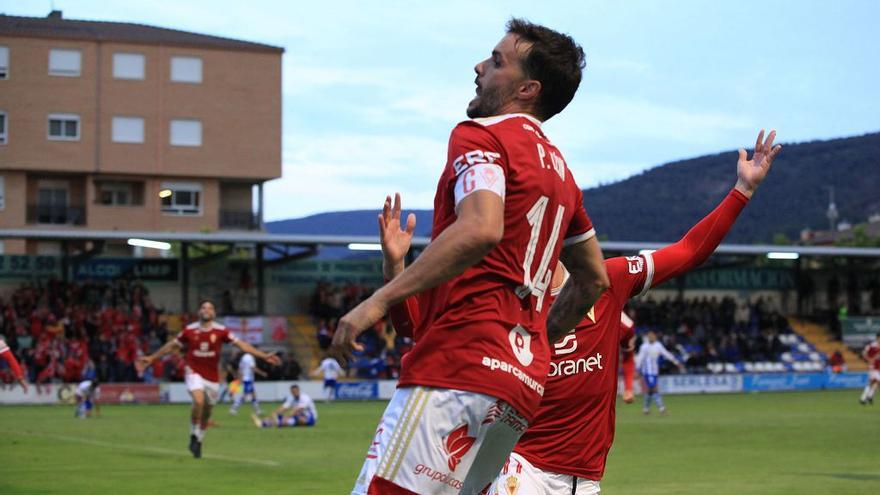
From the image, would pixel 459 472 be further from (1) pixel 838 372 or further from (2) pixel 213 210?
(2) pixel 213 210

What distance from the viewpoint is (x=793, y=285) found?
68.4m

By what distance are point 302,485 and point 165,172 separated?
62143mm

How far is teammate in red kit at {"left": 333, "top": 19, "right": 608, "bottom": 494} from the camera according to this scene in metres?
4.77

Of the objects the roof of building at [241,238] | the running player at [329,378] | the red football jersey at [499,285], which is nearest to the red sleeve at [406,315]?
the red football jersey at [499,285]

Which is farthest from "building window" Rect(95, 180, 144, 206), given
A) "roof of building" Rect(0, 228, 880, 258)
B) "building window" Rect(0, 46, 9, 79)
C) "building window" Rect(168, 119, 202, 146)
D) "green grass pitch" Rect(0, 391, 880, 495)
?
"green grass pitch" Rect(0, 391, 880, 495)

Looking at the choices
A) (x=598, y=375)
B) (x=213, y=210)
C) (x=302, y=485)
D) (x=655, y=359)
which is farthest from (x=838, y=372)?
(x=598, y=375)

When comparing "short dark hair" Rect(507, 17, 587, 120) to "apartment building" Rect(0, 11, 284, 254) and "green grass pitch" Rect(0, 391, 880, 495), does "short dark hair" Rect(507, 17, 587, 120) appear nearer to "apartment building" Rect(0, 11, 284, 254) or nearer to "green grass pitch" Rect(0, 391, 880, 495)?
"green grass pitch" Rect(0, 391, 880, 495)

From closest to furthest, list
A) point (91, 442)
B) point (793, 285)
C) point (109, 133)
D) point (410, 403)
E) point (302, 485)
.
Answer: point (410, 403), point (302, 485), point (91, 442), point (793, 285), point (109, 133)

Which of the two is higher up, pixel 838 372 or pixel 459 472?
pixel 459 472

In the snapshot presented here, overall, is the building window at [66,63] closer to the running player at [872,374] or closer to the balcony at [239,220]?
the balcony at [239,220]

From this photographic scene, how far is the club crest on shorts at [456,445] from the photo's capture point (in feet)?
16.1

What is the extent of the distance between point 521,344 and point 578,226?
2.41ft

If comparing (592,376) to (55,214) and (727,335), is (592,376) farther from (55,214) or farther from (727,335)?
(55,214)

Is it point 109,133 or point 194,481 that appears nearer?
point 194,481
